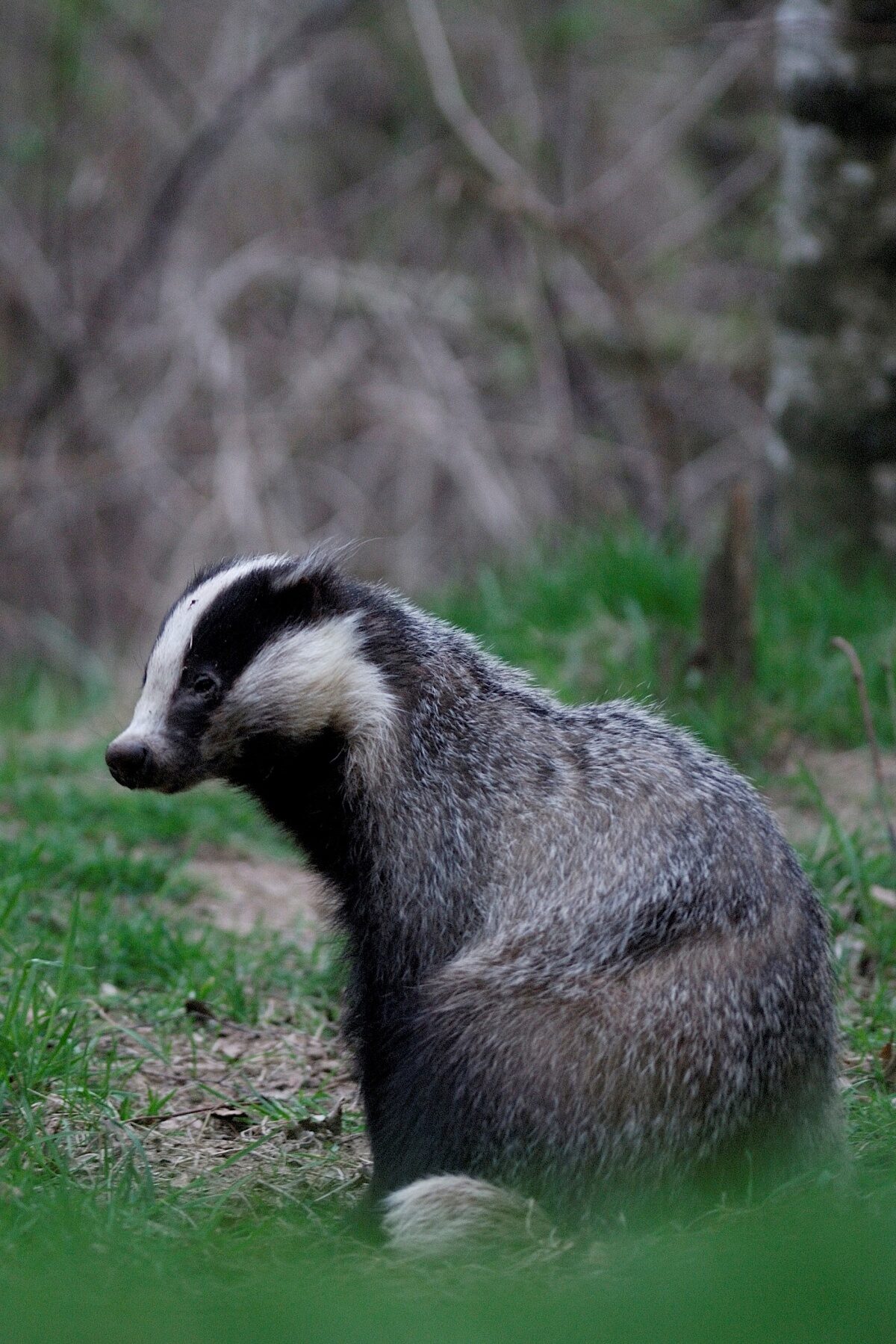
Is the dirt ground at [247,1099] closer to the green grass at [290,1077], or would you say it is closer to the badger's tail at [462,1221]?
the green grass at [290,1077]

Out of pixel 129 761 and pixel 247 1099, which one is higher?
pixel 129 761

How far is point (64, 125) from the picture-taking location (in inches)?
408

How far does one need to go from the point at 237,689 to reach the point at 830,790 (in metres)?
2.76

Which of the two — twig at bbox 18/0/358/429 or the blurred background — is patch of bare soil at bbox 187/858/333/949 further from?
twig at bbox 18/0/358/429

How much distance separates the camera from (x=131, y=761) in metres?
3.49

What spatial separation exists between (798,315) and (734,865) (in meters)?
4.16

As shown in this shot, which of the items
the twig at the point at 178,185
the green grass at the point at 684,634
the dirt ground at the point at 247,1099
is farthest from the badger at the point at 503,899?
the twig at the point at 178,185

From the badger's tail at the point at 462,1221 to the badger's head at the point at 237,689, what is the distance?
3.26ft

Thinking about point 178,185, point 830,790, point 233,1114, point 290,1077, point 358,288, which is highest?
point 178,185

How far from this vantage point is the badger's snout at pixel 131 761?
3469 millimetres

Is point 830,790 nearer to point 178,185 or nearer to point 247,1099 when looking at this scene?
point 247,1099

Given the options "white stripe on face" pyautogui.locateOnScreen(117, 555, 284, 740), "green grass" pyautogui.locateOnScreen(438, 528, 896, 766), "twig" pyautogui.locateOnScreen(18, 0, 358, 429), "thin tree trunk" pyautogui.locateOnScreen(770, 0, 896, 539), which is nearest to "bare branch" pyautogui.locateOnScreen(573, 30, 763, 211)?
"twig" pyautogui.locateOnScreen(18, 0, 358, 429)

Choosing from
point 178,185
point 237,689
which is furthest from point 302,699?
point 178,185

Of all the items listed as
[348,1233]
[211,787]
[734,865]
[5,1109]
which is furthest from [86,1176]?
[211,787]
